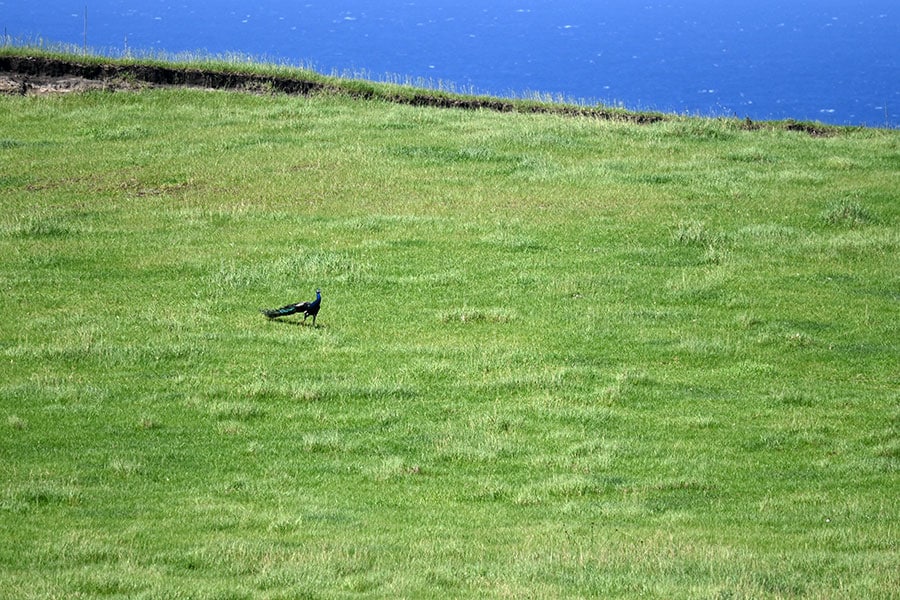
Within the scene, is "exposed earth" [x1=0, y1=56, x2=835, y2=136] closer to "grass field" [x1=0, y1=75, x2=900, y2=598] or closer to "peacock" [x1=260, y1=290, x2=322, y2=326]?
"grass field" [x1=0, y1=75, x2=900, y2=598]

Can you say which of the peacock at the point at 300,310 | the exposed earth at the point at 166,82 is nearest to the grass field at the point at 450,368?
the peacock at the point at 300,310

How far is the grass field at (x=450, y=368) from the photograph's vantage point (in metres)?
11.9

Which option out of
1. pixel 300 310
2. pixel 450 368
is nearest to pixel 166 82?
pixel 300 310

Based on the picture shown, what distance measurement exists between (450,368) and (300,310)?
304 cm

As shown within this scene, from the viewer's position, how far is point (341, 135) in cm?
3538

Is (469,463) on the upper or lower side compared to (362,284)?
lower

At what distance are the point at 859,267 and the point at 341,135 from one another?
1605 cm

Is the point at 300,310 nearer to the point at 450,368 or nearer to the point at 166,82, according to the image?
the point at 450,368

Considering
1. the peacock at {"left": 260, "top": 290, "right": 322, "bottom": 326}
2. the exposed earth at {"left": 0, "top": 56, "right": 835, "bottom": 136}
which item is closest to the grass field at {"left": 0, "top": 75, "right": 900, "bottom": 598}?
the peacock at {"left": 260, "top": 290, "right": 322, "bottom": 326}

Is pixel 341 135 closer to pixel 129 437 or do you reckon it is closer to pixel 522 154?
pixel 522 154

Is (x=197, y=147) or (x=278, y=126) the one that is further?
(x=278, y=126)

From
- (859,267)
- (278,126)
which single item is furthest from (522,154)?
(859,267)

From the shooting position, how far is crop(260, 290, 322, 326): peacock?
19.9 m

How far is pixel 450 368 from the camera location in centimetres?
1855
